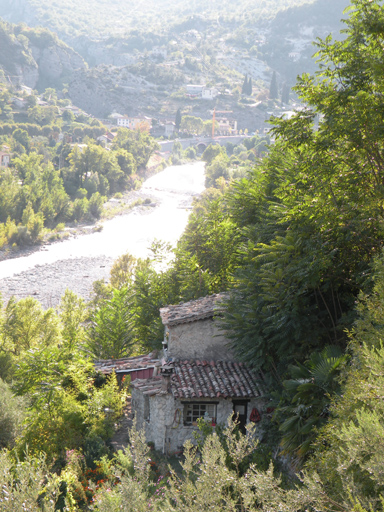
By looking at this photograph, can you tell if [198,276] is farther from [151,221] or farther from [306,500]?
[151,221]

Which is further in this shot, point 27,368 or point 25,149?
point 25,149

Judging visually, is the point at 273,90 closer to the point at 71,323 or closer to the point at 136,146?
the point at 136,146

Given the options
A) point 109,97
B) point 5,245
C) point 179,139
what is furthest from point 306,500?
point 109,97

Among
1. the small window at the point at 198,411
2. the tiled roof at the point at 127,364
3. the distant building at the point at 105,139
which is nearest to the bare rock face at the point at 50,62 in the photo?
the distant building at the point at 105,139

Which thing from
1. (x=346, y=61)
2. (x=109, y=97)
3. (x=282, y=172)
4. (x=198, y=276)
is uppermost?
(x=109, y=97)

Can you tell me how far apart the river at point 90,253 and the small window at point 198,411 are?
108 ft

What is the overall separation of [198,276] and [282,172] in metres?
6.75

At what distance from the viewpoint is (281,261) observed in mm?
14297

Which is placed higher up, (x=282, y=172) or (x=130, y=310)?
(x=282, y=172)

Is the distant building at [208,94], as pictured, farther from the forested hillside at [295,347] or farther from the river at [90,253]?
the forested hillside at [295,347]

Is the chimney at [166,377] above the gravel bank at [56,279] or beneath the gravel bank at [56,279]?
above

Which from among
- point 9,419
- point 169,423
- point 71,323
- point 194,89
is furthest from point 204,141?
point 169,423

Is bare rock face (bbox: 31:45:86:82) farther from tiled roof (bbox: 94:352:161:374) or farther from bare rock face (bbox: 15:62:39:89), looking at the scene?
tiled roof (bbox: 94:352:161:374)

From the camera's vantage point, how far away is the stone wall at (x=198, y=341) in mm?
16969
